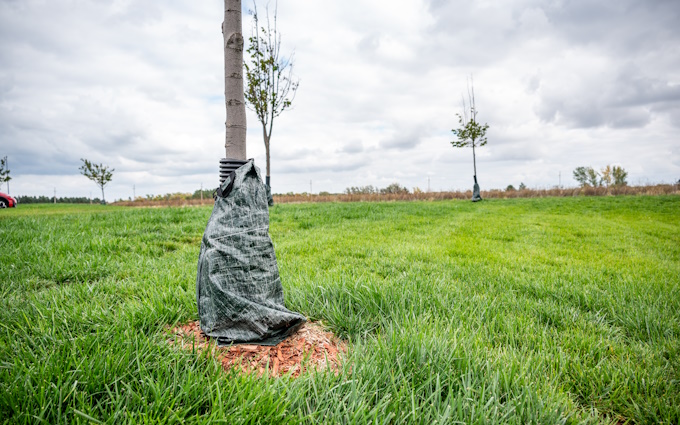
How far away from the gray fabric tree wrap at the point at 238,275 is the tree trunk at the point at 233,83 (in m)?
0.30

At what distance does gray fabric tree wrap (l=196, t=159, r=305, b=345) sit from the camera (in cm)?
201

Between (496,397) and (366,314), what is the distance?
1.22 meters

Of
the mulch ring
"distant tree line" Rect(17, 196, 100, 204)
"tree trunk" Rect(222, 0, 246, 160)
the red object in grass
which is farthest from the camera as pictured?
"distant tree line" Rect(17, 196, 100, 204)

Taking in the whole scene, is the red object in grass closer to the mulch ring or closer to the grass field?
the grass field

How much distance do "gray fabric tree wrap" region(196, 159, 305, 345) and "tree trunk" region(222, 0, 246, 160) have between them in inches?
11.9

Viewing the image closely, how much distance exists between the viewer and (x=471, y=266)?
474 centimetres

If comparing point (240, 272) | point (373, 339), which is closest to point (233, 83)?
point (240, 272)

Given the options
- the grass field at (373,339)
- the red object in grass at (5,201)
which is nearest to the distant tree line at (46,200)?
the red object in grass at (5,201)

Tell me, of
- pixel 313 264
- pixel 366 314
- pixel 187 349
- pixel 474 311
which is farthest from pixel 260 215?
pixel 313 264

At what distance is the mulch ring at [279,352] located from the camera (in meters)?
1.86

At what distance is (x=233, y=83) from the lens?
238 cm

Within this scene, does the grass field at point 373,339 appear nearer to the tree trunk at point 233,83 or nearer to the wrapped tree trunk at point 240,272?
the wrapped tree trunk at point 240,272

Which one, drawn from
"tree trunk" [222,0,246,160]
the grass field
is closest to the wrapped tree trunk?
"tree trunk" [222,0,246,160]

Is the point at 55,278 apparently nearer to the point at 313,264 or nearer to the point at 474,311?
the point at 313,264
